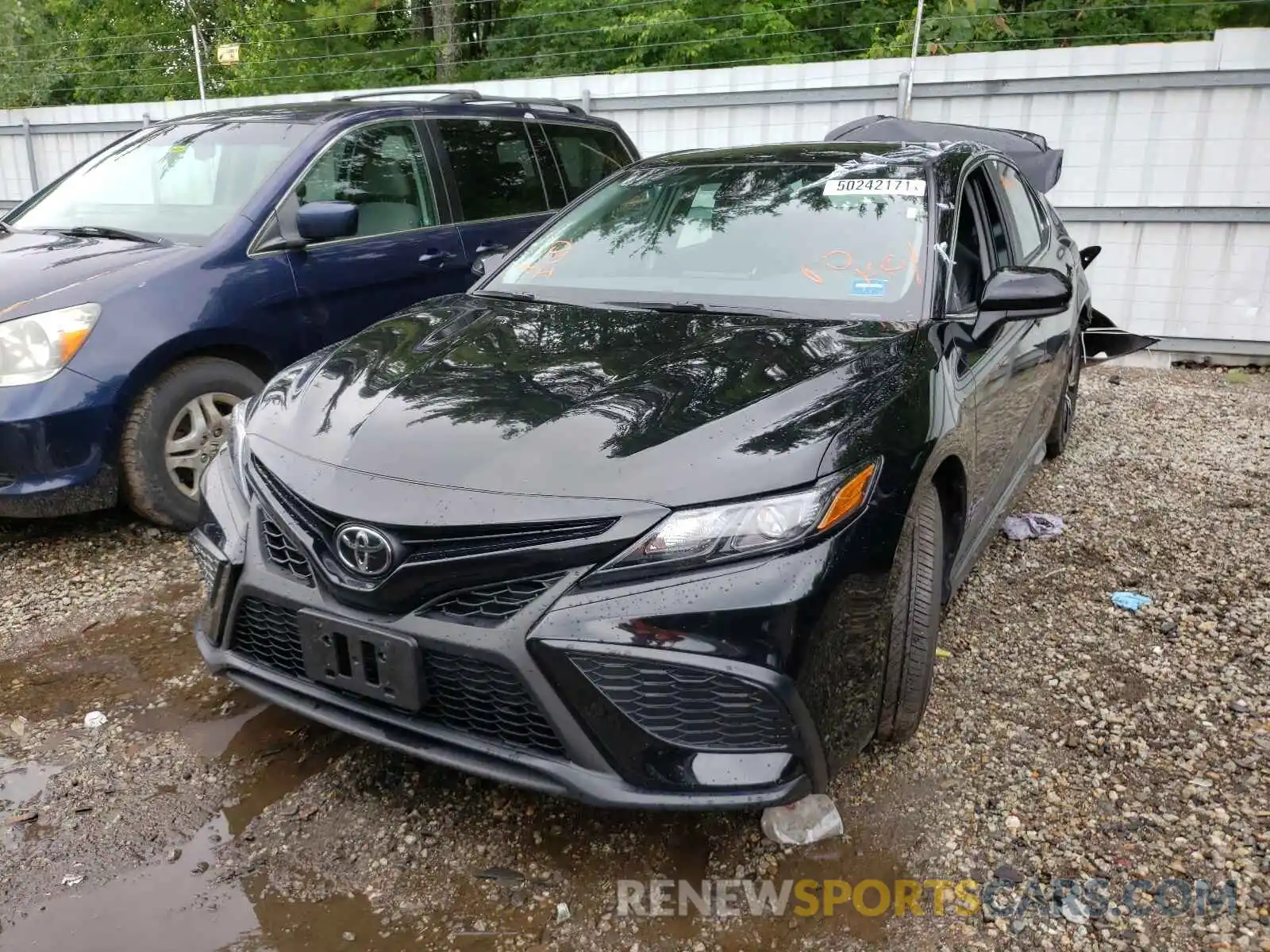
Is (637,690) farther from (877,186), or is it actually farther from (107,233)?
(107,233)

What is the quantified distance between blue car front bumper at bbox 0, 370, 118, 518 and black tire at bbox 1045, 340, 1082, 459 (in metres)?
4.29

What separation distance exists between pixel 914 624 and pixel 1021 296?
1.10 metres

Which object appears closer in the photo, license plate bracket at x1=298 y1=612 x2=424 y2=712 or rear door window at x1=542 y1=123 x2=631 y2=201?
license plate bracket at x1=298 y1=612 x2=424 y2=712

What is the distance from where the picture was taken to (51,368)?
3.62m

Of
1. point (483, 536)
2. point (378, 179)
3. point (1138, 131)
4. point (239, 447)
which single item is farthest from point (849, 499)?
point (1138, 131)

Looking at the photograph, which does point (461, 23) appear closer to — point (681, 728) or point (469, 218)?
point (469, 218)

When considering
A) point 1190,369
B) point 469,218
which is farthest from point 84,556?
point 1190,369

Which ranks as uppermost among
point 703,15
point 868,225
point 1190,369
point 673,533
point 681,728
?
point 703,15

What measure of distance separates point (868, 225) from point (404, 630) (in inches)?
78.6

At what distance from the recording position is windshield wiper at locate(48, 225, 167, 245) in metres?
4.23

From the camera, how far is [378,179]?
488cm

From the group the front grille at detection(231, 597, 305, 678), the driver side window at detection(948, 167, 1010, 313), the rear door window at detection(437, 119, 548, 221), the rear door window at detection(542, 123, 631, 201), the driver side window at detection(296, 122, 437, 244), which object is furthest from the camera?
the rear door window at detection(542, 123, 631, 201)

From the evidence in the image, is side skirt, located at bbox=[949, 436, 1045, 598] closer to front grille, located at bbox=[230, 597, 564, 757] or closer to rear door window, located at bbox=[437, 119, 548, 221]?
front grille, located at bbox=[230, 597, 564, 757]
